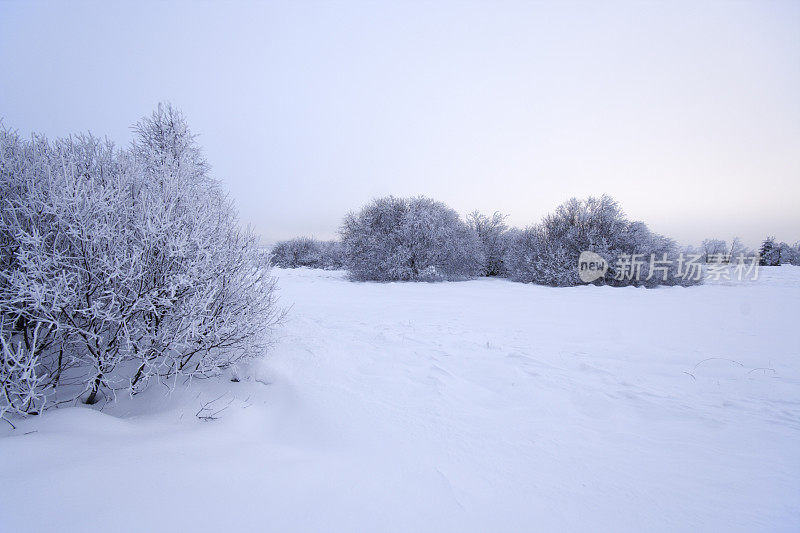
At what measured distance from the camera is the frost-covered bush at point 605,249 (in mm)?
14508

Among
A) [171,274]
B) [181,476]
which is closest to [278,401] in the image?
[181,476]

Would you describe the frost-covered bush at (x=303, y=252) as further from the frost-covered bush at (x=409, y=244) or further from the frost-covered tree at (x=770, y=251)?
the frost-covered tree at (x=770, y=251)

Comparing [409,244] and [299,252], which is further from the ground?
[409,244]

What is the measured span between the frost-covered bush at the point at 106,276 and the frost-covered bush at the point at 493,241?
18.2 metres

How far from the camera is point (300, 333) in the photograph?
18.3 feet

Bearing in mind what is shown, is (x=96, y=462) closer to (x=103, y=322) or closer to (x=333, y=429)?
(x=103, y=322)

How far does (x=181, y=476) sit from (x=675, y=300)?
13945 mm

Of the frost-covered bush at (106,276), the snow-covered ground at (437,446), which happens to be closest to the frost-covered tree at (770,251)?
the snow-covered ground at (437,446)

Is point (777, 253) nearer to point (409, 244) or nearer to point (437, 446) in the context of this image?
point (409, 244)

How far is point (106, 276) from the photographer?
8.38 feet

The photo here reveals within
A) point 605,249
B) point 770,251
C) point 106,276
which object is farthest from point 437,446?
point 770,251

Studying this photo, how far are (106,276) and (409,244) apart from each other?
14863 millimetres

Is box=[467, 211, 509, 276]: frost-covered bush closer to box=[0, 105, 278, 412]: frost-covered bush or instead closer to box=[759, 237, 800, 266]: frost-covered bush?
box=[0, 105, 278, 412]: frost-covered bush

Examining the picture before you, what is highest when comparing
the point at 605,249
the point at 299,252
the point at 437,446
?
the point at 605,249
